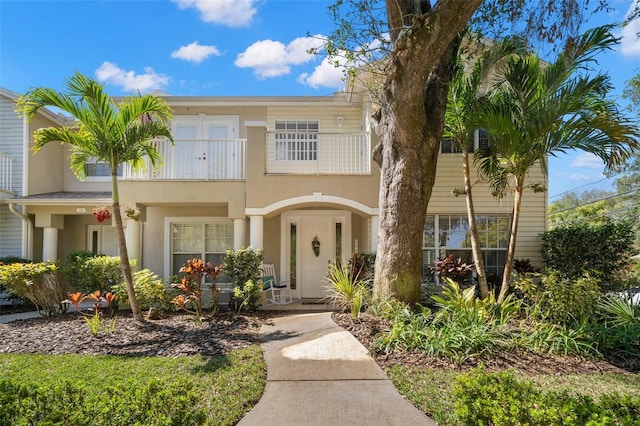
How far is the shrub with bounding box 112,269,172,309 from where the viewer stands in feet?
27.0

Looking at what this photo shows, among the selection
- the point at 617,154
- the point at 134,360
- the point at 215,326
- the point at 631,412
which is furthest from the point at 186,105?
the point at 631,412

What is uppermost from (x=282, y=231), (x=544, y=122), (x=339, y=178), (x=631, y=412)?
(x=544, y=122)

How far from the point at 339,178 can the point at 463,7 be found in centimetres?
464

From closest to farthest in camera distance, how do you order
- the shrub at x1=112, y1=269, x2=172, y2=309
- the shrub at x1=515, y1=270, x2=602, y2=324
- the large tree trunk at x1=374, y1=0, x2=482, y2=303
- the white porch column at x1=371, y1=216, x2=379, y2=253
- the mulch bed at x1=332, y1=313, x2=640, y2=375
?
1. the mulch bed at x1=332, y1=313, x2=640, y2=375
2. the shrub at x1=515, y1=270, x2=602, y2=324
3. the large tree trunk at x1=374, y1=0, x2=482, y2=303
4. the shrub at x1=112, y1=269, x2=172, y2=309
5. the white porch column at x1=371, y1=216, x2=379, y2=253

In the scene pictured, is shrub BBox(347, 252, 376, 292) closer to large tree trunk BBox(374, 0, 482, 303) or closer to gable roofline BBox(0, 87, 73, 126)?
large tree trunk BBox(374, 0, 482, 303)

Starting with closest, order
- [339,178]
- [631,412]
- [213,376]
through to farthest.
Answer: [631,412]
[213,376]
[339,178]

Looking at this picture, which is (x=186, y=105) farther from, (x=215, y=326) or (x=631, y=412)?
(x=631, y=412)

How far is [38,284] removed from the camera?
28.2ft

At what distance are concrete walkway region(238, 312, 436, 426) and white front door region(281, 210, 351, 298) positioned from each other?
5107mm

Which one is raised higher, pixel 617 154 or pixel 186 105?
pixel 186 105

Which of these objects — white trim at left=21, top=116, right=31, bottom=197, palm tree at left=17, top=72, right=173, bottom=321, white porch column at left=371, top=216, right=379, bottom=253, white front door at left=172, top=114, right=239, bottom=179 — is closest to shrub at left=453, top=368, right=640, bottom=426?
white porch column at left=371, top=216, right=379, bottom=253

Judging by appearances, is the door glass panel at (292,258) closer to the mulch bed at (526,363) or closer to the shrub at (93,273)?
the shrub at (93,273)

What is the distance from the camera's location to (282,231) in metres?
11.8

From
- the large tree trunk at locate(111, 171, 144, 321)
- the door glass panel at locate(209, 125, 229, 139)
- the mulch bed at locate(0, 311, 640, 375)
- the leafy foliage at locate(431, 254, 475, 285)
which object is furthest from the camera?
the door glass panel at locate(209, 125, 229, 139)
